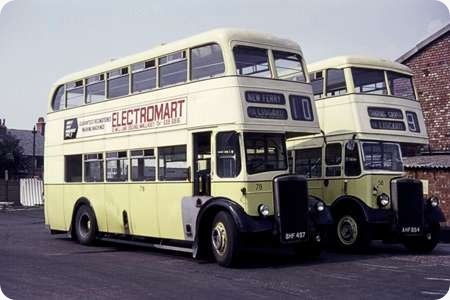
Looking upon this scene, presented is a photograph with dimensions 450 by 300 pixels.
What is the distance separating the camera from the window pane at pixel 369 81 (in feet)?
44.4

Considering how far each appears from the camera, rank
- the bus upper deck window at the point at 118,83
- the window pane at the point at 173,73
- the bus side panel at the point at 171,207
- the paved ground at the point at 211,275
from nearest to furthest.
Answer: the paved ground at the point at 211,275 → the bus side panel at the point at 171,207 → the window pane at the point at 173,73 → the bus upper deck window at the point at 118,83

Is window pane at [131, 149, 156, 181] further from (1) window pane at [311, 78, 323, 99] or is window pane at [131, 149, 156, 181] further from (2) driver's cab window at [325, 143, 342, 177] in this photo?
(1) window pane at [311, 78, 323, 99]

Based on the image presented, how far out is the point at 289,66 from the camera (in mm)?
11859

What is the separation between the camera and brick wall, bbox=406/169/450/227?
725 inches

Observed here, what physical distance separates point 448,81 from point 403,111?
26.1 feet

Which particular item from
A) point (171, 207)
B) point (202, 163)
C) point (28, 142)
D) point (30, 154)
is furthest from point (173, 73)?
point (28, 142)

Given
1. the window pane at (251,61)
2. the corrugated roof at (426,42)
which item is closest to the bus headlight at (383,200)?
the window pane at (251,61)

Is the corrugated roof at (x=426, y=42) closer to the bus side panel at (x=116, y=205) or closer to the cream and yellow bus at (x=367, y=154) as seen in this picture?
the cream and yellow bus at (x=367, y=154)

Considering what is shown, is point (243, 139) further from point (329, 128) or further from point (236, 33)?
point (329, 128)

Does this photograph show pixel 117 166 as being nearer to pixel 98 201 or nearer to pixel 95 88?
pixel 98 201

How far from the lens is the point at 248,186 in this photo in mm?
10406

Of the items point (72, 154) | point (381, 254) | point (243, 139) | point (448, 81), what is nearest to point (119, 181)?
point (72, 154)

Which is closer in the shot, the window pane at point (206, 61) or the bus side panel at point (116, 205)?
the window pane at point (206, 61)

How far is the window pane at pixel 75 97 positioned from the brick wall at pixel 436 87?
1195 centimetres
